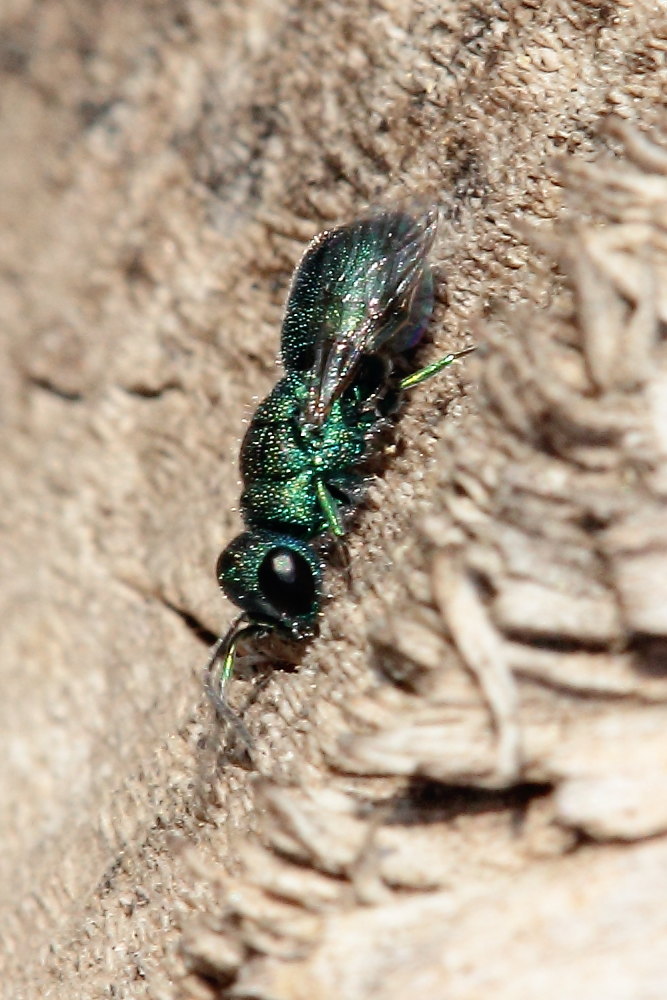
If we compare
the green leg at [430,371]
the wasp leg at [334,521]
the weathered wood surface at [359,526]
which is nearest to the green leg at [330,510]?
the wasp leg at [334,521]

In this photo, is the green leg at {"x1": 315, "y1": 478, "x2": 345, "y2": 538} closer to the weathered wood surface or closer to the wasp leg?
the wasp leg

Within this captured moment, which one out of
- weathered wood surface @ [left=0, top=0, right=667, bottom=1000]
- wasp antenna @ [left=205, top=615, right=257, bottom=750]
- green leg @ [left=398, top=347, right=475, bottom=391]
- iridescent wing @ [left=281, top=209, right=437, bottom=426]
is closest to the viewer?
weathered wood surface @ [left=0, top=0, right=667, bottom=1000]

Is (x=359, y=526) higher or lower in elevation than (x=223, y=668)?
higher

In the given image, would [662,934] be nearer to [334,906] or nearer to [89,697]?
[334,906]

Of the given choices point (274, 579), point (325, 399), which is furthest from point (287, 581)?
point (325, 399)

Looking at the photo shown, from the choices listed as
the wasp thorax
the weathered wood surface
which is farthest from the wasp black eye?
the weathered wood surface

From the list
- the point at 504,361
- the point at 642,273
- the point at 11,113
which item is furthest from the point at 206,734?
the point at 11,113

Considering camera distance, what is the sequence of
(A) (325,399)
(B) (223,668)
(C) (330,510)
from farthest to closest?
(A) (325,399) < (C) (330,510) < (B) (223,668)

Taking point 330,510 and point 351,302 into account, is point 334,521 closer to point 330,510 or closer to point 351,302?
point 330,510
